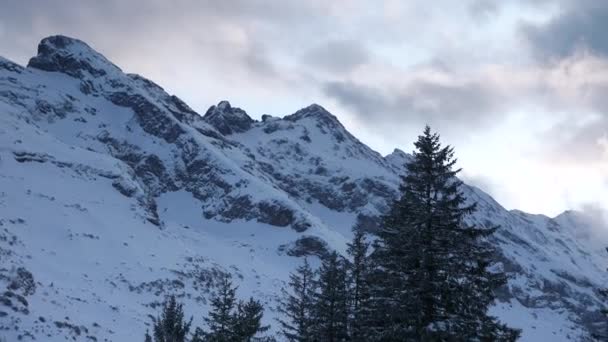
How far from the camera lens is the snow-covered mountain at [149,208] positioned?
160ft

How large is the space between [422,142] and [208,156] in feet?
375

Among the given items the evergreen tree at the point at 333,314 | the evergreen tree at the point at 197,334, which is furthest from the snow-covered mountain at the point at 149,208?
the evergreen tree at the point at 197,334

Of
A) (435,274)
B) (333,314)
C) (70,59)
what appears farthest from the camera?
(70,59)

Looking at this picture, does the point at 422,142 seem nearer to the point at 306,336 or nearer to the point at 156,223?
the point at 306,336

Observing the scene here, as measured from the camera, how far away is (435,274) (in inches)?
611

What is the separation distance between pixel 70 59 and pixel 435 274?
499 ft

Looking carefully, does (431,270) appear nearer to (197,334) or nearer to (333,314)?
(333,314)

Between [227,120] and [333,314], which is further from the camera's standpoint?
[227,120]

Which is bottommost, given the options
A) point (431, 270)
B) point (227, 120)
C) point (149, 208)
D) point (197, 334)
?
point (197, 334)

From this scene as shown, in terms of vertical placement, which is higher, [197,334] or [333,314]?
[333,314]

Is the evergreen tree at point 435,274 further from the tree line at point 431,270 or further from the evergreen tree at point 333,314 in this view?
the evergreen tree at point 333,314

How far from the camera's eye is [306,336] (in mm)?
23484

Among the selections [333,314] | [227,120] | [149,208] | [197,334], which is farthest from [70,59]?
[333,314]

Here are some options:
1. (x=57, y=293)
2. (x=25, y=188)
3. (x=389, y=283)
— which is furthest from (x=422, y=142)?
(x=25, y=188)
